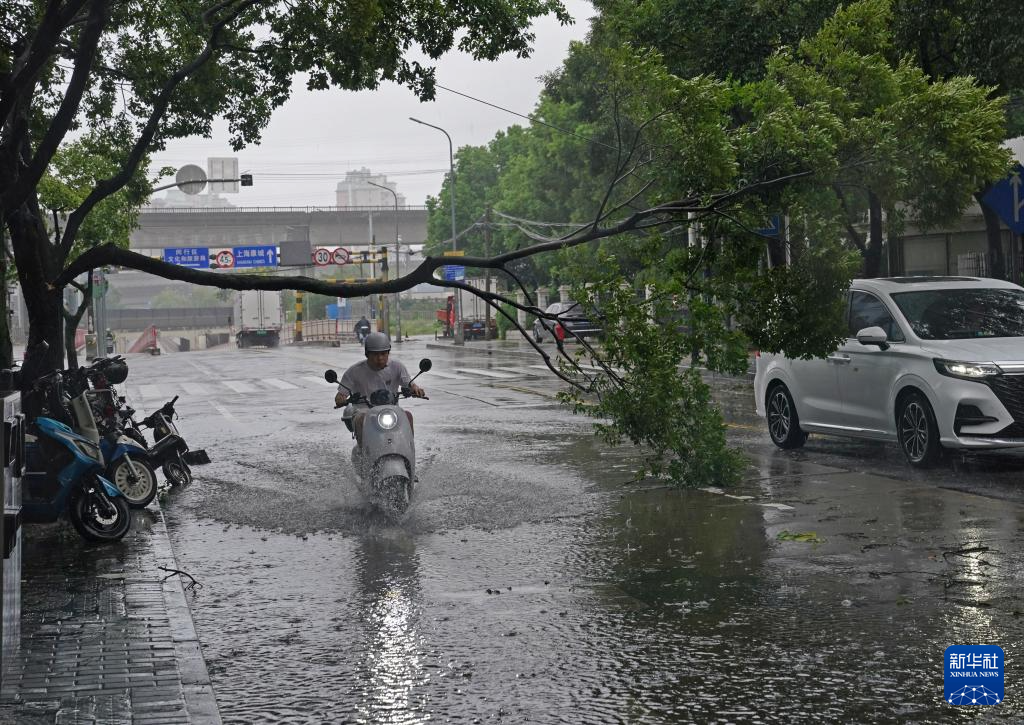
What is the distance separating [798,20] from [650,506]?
43.4 ft

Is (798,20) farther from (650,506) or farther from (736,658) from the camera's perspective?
(736,658)

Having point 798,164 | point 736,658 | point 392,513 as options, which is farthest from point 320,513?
point 736,658

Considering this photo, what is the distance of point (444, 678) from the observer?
234 inches

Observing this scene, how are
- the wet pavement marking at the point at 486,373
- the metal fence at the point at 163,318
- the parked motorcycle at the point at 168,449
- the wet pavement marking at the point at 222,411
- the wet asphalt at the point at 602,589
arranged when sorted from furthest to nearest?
the metal fence at the point at 163,318 → the wet pavement marking at the point at 486,373 → the wet pavement marking at the point at 222,411 → the parked motorcycle at the point at 168,449 → the wet asphalt at the point at 602,589

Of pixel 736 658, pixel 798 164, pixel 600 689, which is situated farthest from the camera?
pixel 798 164

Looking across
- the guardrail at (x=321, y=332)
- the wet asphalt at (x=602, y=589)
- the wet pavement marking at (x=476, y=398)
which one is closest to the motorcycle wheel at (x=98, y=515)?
the wet asphalt at (x=602, y=589)

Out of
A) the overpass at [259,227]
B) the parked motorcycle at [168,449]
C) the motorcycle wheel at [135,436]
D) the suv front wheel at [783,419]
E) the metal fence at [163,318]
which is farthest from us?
the metal fence at [163,318]

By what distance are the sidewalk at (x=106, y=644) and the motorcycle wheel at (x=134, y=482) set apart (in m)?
1.82

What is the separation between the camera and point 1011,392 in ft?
38.3

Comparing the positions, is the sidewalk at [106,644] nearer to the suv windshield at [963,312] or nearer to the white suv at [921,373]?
the white suv at [921,373]

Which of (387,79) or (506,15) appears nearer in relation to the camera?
(506,15)

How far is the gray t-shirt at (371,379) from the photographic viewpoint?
37.5 feet

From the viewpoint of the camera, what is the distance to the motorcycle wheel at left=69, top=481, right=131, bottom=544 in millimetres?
9914


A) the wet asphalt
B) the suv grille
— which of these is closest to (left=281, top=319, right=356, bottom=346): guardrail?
the wet asphalt
